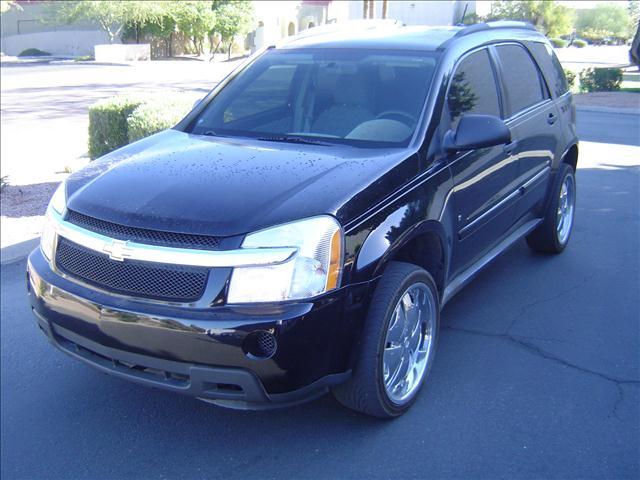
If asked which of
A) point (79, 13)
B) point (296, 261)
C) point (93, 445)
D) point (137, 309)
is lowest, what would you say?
point (93, 445)

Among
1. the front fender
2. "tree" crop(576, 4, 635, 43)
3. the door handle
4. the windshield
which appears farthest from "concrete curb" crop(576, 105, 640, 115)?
"tree" crop(576, 4, 635, 43)

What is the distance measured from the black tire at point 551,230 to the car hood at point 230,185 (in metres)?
2.56

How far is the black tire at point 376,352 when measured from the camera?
3381mm

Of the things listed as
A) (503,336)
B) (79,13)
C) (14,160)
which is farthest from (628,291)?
(79,13)

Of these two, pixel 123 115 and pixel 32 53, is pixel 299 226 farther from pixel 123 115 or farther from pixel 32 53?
pixel 32 53

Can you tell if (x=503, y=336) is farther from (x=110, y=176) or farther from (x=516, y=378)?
(x=110, y=176)

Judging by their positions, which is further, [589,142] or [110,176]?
[589,142]

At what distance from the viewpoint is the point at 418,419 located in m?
3.79

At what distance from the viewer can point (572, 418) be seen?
377cm

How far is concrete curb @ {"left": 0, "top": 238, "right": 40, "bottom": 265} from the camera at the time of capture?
651cm

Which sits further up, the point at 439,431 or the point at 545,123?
the point at 545,123

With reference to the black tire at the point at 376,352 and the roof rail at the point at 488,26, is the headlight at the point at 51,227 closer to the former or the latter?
the black tire at the point at 376,352

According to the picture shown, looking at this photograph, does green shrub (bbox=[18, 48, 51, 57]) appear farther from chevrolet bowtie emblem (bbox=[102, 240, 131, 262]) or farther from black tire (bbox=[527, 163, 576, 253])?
chevrolet bowtie emblem (bbox=[102, 240, 131, 262])

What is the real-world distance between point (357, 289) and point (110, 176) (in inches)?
58.1
